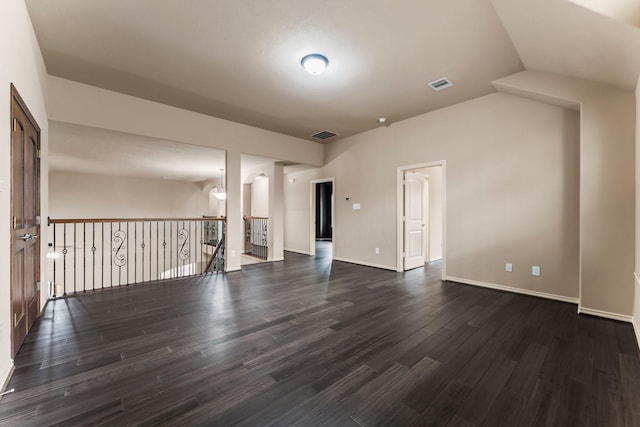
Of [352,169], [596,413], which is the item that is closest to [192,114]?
[352,169]

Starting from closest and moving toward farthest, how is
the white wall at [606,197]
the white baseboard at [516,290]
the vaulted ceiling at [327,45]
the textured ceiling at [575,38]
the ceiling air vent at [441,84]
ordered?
the textured ceiling at [575,38], the vaulted ceiling at [327,45], the white wall at [606,197], the white baseboard at [516,290], the ceiling air vent at [441,84]

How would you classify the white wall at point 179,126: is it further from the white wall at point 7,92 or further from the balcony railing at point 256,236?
the balcony railing at point 256,236

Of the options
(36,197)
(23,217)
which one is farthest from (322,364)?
(36,197)

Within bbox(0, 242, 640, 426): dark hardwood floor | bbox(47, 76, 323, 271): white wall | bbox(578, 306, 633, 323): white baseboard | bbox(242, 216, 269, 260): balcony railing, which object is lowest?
bbox(0, 242, 640, 426): dark hardwood floor

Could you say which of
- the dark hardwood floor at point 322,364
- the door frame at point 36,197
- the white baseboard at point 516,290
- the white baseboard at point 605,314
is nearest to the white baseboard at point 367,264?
the white baseboard at point 516,290

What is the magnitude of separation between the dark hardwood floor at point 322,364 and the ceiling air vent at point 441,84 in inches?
116

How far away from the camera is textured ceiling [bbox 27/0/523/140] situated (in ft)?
7.90

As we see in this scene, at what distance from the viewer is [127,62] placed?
3.20 meters

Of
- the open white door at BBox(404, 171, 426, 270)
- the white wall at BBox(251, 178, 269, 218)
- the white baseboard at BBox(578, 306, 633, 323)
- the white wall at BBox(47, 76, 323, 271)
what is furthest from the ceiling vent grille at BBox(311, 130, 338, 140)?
the white baseboard at BBox(578, 306, 633, 323)

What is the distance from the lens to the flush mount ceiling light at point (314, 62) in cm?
303

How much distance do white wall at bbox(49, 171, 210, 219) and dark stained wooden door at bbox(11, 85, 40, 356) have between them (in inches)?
294

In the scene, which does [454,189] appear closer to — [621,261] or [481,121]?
[481,121]

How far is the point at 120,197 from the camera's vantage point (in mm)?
9562

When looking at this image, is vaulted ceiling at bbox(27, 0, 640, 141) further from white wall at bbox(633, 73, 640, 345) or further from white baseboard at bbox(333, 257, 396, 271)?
white baseboard at bbox(333, 257, 396, 271)
